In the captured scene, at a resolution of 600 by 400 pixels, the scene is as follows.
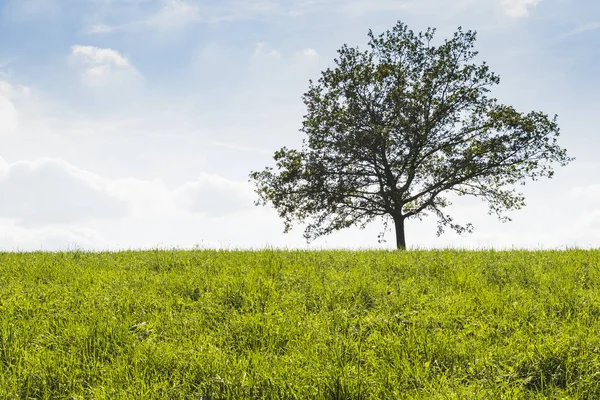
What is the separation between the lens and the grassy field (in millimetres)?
5156

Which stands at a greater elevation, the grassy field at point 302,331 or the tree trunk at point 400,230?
the tree trunk at point 400,230

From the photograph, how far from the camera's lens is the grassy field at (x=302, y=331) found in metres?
5.16

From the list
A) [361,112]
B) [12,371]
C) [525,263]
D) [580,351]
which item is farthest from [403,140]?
[12,371]

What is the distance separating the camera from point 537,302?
25.3 feet

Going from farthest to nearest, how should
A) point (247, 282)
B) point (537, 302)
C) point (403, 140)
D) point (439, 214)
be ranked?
point (439, 214), point (403, 140), point (247, 282), point (537, 302)

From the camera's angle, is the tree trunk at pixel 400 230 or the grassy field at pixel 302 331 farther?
the tree trunk at pixel 400 230

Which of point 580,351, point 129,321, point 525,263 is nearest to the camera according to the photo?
point 580,351

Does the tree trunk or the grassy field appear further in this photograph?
the tree trunk

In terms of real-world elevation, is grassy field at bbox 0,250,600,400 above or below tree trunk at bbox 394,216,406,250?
below

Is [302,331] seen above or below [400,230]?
below

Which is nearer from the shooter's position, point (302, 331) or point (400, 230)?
point (302, 331)

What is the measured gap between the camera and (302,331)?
6.44 metres

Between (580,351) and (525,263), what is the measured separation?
5.16m

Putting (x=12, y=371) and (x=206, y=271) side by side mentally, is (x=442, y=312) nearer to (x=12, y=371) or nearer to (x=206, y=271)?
(x=206, y=271)
